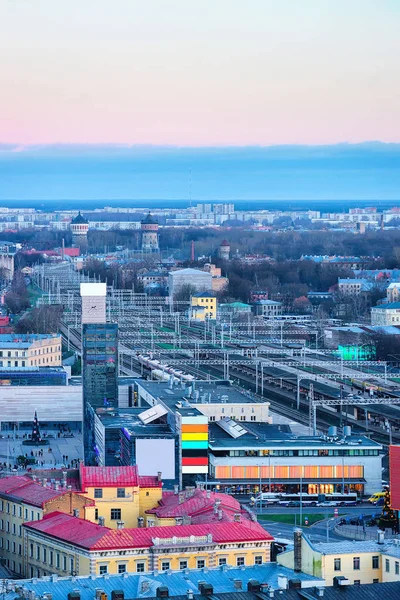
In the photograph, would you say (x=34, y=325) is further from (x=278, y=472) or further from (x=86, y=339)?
(x=278, y=472)

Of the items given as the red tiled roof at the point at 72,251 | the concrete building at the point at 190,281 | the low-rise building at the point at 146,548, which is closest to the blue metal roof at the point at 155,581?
the low-rise building at the point at 146,548

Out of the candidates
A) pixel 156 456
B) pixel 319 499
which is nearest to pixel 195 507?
pixel 156 456

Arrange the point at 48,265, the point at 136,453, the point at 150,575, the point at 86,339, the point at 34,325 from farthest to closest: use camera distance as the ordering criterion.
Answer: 1. the point at 48,265
2. the point at 34,325
3. the point at 86,339
4. the point at 136,453
5. the point at 150,575

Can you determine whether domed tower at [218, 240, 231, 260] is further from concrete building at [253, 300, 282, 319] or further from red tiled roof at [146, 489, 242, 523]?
red tiled roof at [146, 489, 242, 523]

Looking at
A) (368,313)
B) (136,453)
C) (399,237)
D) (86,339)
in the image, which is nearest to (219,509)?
(136,453)

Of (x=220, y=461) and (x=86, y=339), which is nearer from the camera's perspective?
(x=220, y=461)

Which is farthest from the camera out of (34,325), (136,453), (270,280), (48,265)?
(48,265)
